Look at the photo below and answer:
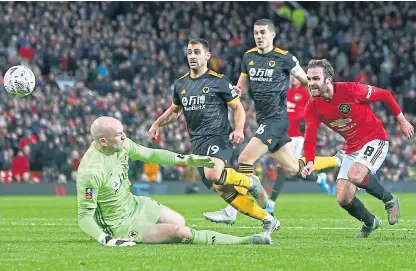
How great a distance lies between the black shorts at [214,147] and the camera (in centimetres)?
1205

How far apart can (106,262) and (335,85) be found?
13.9ft

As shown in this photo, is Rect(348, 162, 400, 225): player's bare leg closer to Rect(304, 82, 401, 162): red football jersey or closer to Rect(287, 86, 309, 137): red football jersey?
Rect(304, 82, 401, 162): red football jersey

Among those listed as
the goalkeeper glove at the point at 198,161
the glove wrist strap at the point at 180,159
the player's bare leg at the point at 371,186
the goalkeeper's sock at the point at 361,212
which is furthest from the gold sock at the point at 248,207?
the goalkeeper glove at the point at 198,161

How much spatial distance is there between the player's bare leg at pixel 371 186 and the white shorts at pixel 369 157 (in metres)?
0.08

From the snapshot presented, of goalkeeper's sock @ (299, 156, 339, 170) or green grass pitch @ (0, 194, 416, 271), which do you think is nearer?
green grass pitch @ (0, 194, 416, 271)

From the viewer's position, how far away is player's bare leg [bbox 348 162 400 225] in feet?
36.7

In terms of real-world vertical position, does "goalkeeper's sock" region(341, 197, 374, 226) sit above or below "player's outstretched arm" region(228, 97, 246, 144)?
below

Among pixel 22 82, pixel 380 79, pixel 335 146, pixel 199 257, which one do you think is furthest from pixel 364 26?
pixel 199 257

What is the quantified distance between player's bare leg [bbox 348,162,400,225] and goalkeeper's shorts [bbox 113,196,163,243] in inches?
101

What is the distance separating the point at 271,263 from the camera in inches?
322

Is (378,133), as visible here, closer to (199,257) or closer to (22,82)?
(199,257)

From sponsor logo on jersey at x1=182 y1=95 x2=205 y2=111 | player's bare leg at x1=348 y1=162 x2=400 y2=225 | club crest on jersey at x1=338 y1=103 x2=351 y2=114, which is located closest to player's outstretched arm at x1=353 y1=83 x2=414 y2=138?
club crest on jersey at x1=338 y1=103 x2=351 y2=114

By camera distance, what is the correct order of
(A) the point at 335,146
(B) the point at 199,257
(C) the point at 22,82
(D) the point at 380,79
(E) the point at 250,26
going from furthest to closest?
1. (E) the point at 250,26
2. (D) the point at 380,79
3. (A) the point at 335,146
4. (C) the point at 22,82
5. (B) the point at 199,257

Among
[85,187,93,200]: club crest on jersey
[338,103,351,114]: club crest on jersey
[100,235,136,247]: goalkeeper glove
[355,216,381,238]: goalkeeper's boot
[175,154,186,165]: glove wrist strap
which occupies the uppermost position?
[338,103,351,114]: club crest on jersey
